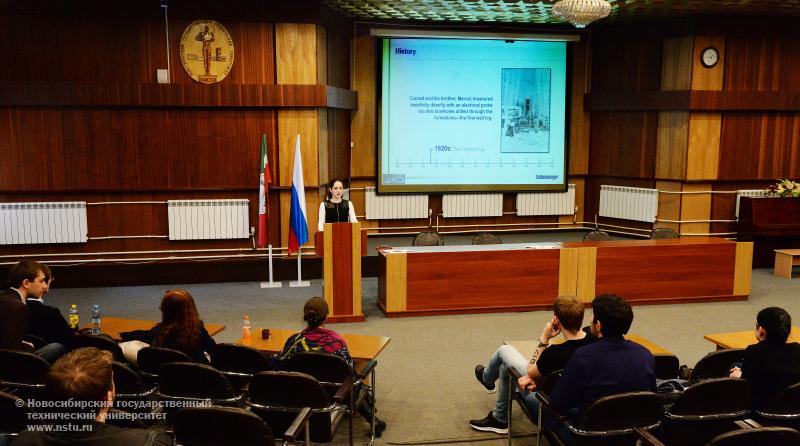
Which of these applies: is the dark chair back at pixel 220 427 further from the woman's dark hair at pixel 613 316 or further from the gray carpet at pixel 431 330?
the woman's dark hair at pixel 613 316

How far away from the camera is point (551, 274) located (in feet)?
25.7

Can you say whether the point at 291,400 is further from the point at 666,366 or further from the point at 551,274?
the point at 551,274

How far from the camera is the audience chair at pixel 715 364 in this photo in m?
4.21

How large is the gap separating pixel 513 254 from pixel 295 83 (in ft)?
12.7

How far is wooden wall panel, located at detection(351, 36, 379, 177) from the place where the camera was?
11445mm

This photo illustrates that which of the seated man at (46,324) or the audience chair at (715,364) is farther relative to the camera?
the seated man at (46,324)

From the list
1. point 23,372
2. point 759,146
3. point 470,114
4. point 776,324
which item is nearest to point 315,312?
point 23,372

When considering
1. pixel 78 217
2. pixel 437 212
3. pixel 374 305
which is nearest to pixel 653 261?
pixel 374 305

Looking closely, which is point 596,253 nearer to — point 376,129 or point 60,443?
point 376,129

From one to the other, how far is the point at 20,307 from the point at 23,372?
404mm

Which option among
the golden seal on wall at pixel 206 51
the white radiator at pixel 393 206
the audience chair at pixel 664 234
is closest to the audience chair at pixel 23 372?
the golden seal on wall at pixel 206 51

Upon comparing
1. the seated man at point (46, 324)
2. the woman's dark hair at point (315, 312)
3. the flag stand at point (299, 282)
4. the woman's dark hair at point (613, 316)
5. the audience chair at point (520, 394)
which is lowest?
the flag stand at point (299, 282)

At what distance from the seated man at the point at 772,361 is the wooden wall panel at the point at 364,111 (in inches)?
332

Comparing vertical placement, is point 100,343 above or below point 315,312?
below
